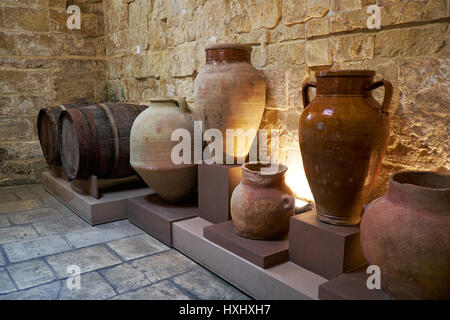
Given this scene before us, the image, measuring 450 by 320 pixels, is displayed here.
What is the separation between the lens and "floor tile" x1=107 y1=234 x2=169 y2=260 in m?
2.35

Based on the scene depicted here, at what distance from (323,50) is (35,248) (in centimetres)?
215

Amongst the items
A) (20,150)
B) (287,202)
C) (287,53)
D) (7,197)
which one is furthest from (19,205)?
(287,53)

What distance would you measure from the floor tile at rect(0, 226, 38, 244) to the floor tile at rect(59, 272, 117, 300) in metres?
0.81

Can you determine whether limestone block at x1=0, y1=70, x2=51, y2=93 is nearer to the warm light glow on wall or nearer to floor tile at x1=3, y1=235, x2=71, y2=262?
floor tile at x1=3, y1=235, x2=71, y2=262

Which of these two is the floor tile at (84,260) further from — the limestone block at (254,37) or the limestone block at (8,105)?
the limestone block at (8,105)

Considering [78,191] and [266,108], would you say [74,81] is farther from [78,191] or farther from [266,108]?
[266,108]

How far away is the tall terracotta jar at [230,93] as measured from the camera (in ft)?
7.38

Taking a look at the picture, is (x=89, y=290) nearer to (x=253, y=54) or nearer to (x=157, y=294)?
(x=157, y=294)

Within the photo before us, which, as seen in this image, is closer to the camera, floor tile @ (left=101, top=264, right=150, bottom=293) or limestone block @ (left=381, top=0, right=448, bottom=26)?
limestone block @ (left=381, top=0, right=448, bottom=26)

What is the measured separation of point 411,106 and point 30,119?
3905mm

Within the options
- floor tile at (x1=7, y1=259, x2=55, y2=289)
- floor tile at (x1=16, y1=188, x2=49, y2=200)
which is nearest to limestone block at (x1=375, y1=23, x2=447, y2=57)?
floor tile at (x1=7, y1=259, x2=55, y2=289)

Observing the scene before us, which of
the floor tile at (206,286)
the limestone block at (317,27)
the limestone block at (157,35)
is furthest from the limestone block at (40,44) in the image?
the floor tile at (206,286)

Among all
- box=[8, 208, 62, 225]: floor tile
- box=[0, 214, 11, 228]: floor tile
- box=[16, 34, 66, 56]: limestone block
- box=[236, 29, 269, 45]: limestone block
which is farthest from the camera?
box=[16, 34, 66, 56]: limestone block

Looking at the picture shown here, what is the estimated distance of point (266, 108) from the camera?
2.55 m
